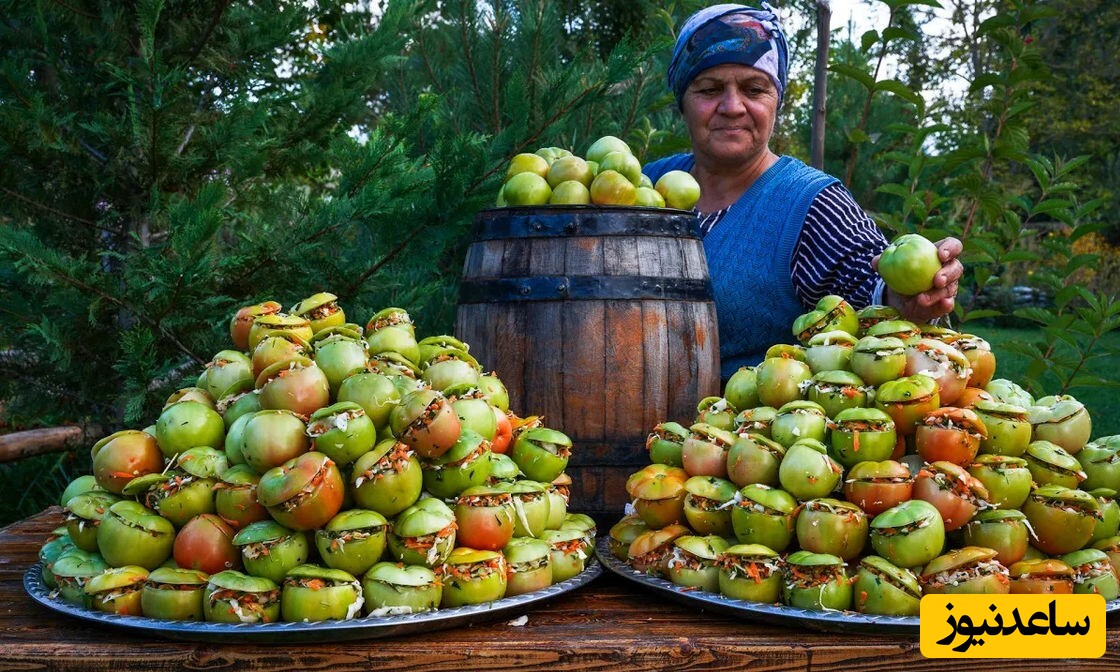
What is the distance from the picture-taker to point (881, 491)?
55.7 inches

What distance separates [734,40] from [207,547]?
1.85 meters

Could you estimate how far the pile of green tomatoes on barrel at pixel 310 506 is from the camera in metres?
1.32

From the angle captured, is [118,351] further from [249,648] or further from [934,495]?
[934,495]

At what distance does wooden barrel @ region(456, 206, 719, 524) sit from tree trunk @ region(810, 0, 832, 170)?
1216mm

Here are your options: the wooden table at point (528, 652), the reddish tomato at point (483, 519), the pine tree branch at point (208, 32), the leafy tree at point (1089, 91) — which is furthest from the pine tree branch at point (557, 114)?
the leafy tree at point (1089, 91)

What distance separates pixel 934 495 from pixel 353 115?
2635 millimetres

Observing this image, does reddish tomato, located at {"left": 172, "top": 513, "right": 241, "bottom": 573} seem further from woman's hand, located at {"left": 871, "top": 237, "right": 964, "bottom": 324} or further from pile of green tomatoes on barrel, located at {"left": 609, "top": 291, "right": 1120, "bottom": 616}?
woman's hand, located at {"left": 871, "top": 237, "right": 964, "bottom": 324}

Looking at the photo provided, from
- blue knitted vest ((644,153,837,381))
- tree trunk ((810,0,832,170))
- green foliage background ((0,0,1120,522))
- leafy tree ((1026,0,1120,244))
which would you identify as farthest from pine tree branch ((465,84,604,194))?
leafy tree ((1026,0,1120,244))

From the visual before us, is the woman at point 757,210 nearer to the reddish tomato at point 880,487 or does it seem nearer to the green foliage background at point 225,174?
the green foliage background at point 225,174

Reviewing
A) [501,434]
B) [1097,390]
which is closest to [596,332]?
[501,434]

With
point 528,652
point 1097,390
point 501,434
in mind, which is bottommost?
point 1097,390

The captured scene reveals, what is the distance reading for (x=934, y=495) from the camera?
1.41 m

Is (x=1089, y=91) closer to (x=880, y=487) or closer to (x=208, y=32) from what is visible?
(x=208, y=32)

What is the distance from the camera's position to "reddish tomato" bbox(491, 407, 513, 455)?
1.67 meters
